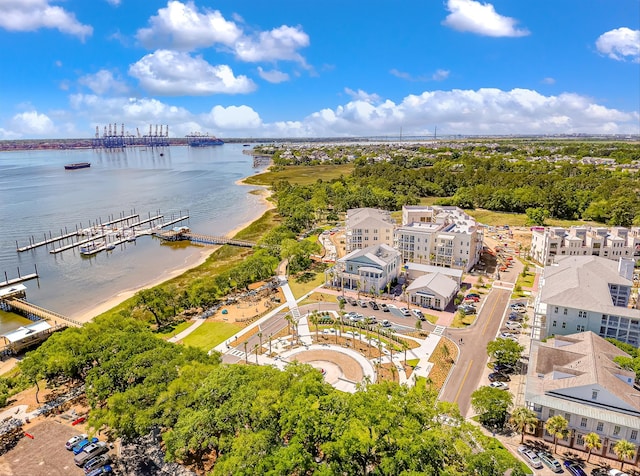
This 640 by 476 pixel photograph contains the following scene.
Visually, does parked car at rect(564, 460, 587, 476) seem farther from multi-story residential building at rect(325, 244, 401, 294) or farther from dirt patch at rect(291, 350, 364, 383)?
multi-story residential building at rect(325, 244, 401, 294)

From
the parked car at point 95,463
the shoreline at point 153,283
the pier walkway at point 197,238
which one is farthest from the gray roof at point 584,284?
the pier walkway at point 197,238

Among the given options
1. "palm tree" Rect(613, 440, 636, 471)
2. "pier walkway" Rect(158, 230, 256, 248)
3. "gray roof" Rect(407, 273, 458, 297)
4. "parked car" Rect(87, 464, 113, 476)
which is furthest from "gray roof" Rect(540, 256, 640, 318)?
"pier walkway" Rect(158, 230, 256, 248)

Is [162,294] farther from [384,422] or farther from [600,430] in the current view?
[600,430]

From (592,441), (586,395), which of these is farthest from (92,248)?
(592,441)

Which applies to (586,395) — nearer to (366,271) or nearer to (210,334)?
(366,271)

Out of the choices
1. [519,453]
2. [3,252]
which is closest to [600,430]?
[519,453]
